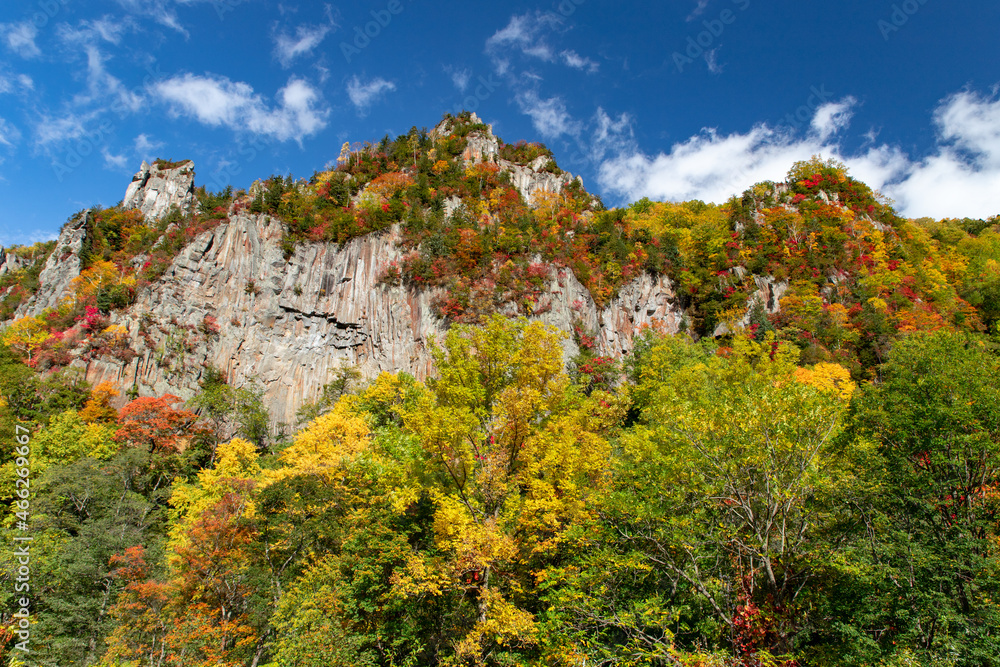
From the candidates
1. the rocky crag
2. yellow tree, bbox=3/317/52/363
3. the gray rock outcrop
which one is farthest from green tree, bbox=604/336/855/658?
the gray rock outcrop

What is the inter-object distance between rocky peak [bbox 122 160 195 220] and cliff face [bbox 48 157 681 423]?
17.9m

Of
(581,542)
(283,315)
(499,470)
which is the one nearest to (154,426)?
(283,315)

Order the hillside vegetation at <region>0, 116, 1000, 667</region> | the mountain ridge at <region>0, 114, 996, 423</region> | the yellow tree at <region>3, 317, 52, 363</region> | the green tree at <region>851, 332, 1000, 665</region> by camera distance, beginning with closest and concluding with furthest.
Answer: the green tree at <region>851, 332, 1000, 665</region> < the hillside vegetation at <region>0, 116, 1000, 667</region> < the yellow tree at <region>3, 317, 52, 363</region> < the mountain ridge at <region>0, 114, 996, 423</region>

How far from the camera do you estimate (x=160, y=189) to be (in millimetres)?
57625

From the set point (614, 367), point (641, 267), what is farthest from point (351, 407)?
point (641, 267)

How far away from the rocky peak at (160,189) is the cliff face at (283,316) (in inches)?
705

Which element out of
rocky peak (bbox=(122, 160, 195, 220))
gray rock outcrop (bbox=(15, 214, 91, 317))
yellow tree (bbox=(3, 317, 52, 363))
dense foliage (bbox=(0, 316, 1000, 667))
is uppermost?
rocky peak (bbox=(122, 160, 195, 220))

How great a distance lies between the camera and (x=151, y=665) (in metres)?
12.0

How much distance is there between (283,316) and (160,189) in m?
37.3

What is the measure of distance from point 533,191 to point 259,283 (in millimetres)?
31933

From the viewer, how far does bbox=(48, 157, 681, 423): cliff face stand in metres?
35.7

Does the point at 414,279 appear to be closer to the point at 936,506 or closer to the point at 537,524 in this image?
the point at 537,524

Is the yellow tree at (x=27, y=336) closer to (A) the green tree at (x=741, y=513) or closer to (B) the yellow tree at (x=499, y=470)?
(B) the yellow tree at (x=499, y=470)

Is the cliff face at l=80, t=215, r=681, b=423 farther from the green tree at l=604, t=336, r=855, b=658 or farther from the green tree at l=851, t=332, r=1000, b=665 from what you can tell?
the green tree at l=604, t=336, r=855, b=658
